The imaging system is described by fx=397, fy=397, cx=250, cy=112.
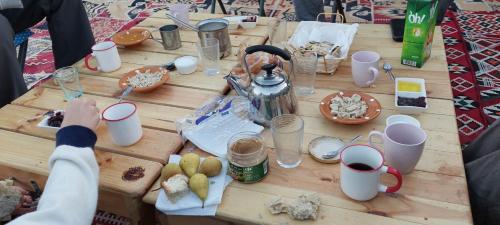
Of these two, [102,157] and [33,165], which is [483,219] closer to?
[102,157]

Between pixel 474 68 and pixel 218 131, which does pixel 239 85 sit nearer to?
pixel 218 131

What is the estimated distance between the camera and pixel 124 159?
1079mm

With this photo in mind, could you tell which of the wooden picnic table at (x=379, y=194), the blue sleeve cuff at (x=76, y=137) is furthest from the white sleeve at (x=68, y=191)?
the wooden picnic table at (x=379, y=194)

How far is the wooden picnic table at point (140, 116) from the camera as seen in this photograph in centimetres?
103

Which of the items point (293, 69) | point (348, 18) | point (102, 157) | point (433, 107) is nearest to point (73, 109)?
point (102, 157)

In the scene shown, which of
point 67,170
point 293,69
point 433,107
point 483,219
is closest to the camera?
point 67,170

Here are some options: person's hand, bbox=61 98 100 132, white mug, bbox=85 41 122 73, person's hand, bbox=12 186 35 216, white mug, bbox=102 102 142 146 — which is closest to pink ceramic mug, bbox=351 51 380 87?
white mug, bbox=102 102 142 146

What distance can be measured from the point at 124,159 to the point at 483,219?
3.08 ft

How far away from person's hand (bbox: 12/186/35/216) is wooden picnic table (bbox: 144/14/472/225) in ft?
1.05

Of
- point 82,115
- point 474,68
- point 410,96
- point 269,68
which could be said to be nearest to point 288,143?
point 269,68

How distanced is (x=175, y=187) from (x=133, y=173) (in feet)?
0.51

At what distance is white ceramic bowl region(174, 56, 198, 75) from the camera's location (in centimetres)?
147

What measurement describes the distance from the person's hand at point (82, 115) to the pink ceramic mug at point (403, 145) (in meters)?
0.73

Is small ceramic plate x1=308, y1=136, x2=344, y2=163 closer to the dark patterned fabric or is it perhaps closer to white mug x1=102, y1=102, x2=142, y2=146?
white mug x1=102, y1=102, x2=142, y2=146
